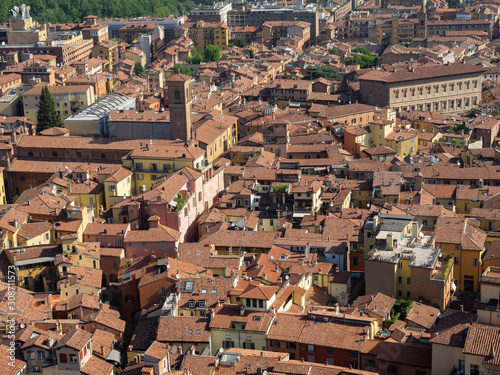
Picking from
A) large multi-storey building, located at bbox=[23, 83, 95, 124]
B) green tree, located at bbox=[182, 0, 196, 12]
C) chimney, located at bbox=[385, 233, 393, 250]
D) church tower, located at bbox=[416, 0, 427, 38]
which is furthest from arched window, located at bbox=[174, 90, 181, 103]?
green tree, located at bbox=[182, 0, 196, 12]

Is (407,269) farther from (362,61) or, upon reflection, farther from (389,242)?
(362,61)

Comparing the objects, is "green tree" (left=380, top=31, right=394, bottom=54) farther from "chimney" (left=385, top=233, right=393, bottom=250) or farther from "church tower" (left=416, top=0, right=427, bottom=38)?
"chimney" (left=385, top=233, right=393, bottom=250)

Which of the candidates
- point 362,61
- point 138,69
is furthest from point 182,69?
point 362,61

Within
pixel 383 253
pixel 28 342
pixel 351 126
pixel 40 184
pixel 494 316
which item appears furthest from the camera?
pixel 351 126

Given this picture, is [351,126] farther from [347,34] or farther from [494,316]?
[347,34]

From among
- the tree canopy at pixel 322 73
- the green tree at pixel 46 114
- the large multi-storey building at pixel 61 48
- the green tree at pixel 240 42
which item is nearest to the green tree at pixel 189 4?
the green tree at pixel 240 42

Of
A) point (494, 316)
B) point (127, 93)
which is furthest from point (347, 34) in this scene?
point (494, 316)

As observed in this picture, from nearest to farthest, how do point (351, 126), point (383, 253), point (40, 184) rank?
point (383, 253) → point (40, 184) → point (351, 126)
